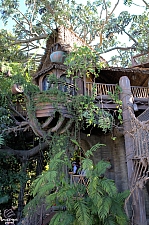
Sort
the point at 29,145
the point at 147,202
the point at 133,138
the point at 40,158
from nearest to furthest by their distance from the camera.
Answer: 1. the point at 133,138
2. the point at 147,202
3. the point at 40,158
4. the point at 29,145

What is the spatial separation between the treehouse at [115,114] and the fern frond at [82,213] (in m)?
1.69

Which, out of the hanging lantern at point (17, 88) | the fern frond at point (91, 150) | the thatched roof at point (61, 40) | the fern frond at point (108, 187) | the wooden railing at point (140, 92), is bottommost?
the fern frond at point (108, 187)

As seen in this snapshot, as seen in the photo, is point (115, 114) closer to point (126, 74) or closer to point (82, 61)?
point (82, 61)

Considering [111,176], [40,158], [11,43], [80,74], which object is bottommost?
[111,176]

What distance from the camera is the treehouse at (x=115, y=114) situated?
8188mm

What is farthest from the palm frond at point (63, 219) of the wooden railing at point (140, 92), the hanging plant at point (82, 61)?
the wooden railing at point (140, 92)

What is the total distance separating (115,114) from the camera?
11.3 meters

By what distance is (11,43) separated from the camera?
18.0m

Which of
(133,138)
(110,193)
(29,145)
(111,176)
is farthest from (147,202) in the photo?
(29,145)

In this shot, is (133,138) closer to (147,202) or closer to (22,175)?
(147,202)

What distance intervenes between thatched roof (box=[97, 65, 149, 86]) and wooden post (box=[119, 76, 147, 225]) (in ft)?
7.06

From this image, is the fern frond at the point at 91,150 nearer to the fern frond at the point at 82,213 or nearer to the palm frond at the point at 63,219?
the fern frond at the point at 82,213

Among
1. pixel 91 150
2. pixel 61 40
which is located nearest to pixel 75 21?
pixel 61 40

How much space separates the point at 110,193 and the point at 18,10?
15.6m
